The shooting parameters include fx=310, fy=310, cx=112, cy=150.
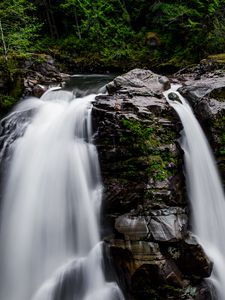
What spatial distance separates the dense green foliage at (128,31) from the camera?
14758 millimetres

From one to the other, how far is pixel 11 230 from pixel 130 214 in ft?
8.35

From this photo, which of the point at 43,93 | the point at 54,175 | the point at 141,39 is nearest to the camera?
the point at 54,175

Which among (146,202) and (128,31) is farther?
(128,31)

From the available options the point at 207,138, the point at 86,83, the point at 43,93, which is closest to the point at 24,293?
the point at 207,138

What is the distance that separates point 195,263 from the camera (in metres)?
5.50

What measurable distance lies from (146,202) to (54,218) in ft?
6.40

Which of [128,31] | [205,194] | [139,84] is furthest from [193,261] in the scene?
[128,31]

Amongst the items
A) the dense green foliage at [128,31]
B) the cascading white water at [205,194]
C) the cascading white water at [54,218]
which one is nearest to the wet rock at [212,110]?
the cascading white water at [205,194]

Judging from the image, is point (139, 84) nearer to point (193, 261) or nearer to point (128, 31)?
point (193, 261)

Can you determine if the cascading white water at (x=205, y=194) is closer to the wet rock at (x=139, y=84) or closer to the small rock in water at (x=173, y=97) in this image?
the small rock in water at (x=173, y=97)

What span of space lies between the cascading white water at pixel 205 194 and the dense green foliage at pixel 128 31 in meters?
7.40

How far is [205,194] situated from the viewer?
6762 mm

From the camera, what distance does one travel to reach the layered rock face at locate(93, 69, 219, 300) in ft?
17.3

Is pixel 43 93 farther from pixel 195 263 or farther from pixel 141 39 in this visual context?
pixel 141 39
